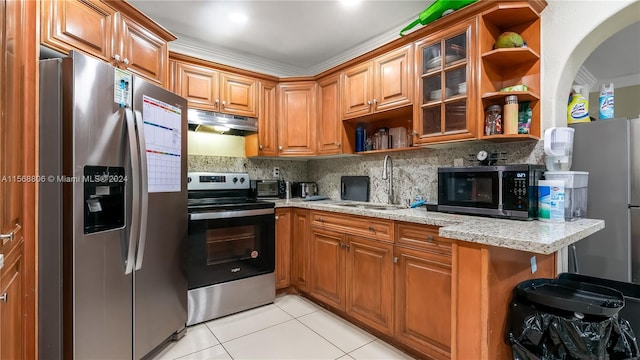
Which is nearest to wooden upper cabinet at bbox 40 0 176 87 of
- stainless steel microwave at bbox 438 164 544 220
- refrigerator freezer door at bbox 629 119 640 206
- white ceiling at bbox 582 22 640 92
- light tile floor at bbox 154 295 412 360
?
light tile floor at bbox 154 295 412 360

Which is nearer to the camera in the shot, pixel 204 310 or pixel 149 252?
pixel 149 252

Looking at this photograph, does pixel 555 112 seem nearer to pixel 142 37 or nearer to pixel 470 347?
pixel 470 347

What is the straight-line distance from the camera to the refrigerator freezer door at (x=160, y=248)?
69.9 inches

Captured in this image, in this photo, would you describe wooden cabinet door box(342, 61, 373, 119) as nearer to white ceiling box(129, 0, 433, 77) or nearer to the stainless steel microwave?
white ceiling box(129, 0, 433, 77)

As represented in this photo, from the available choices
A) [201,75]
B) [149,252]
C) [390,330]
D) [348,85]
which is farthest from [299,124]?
[390,330]

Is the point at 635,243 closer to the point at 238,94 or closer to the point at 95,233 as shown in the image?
the point at 95,233

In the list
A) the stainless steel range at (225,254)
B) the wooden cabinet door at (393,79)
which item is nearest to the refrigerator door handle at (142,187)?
the stainless steel range at (225,254)

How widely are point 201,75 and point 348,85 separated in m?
1.45

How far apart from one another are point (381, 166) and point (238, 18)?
1928 millimetres

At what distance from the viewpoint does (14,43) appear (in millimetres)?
1074

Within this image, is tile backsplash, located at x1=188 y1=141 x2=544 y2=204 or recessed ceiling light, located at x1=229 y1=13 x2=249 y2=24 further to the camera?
recessed ceiling light, located at x1=229 y1=13 x2=249 y2=24

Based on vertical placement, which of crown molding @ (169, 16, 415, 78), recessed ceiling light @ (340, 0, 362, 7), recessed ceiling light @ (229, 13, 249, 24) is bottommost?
crown molding @ (169, 16, 415, 78)

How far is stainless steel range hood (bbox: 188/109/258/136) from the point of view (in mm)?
2729

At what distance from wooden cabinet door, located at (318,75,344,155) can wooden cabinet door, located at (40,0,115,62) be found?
1.91m
